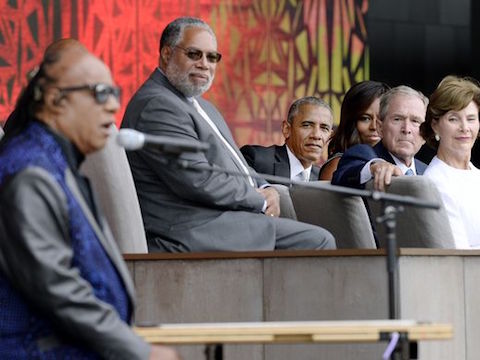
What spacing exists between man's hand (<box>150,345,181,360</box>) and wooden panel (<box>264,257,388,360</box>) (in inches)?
81.3

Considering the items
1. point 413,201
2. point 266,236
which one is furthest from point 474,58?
point 413,201

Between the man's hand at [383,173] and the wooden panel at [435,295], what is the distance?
22.3 inches

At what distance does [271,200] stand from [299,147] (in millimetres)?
1804

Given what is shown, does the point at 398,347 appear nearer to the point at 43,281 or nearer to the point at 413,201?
the point at 413,201

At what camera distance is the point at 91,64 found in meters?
3.51

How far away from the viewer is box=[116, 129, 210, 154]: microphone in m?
3.58

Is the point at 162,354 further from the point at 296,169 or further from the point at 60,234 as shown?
the point at 296,169

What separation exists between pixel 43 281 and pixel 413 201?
1.32 meters

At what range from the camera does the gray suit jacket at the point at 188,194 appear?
235 inches

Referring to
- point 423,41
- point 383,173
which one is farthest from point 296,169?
point 423,41

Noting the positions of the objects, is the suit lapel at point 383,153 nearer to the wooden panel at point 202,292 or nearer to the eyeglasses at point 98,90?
the wooden panel at point 202,292

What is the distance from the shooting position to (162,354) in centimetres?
343

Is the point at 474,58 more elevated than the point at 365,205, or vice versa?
the point at 474,58

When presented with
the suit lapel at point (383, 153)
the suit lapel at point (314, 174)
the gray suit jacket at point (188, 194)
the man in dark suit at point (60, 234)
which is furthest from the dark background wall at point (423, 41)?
the man in dark suit at point (60, 234)
